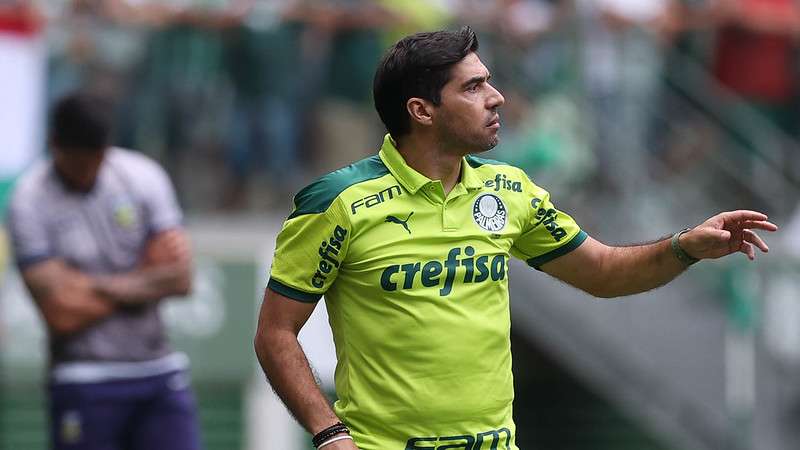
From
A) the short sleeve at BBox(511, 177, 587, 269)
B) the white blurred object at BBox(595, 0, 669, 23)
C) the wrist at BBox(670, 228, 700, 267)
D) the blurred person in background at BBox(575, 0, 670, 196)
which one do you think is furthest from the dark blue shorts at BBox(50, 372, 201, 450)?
the white blurred object at BBox(595, 0, 669, 23)

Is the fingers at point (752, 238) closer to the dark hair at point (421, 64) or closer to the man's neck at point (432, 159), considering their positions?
the man's neck at point (432, 159)

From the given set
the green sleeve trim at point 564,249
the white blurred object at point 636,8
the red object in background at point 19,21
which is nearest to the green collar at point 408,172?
the green sleeve trim at point 564,249

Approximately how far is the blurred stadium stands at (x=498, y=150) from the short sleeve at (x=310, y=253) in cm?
693

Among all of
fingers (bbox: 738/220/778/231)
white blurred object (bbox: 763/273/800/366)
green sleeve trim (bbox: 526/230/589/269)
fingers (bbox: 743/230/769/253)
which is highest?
fingers (bbox: 738/220/778/231)

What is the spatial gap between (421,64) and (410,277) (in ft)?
2.25

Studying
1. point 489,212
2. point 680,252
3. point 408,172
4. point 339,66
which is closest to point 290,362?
point 408,172

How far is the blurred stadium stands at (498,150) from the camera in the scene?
12773 mm

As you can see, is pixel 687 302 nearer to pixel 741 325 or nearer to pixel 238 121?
pixel 741 325

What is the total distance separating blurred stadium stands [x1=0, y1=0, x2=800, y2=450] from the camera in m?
12.8

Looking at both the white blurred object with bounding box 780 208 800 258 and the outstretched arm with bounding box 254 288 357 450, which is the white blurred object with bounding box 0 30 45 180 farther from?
the outstretched arm with bounding box 254 288 357 450

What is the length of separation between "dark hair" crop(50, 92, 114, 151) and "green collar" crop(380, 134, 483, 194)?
2.28 m

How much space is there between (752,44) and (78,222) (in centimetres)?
837

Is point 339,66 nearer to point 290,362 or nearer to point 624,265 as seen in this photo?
point 624,265

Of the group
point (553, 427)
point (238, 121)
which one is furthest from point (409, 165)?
point (553, 427)
